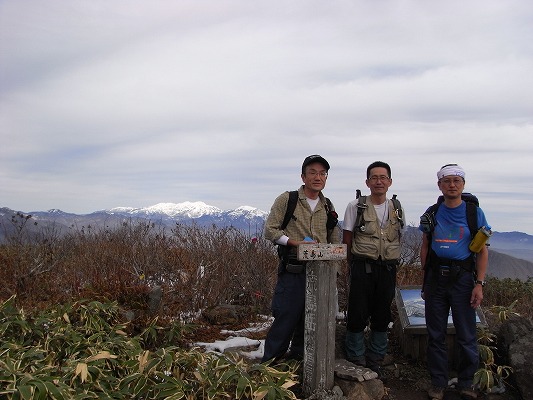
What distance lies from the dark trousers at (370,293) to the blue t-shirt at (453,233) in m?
0.48

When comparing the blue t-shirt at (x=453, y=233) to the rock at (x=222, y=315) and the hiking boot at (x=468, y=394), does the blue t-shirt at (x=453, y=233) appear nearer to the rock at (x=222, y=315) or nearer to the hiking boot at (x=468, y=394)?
the hiking boot at (x=468, y=394)

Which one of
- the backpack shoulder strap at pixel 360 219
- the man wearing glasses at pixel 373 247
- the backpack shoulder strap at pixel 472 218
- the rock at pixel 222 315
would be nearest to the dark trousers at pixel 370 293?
the man wearing glasses at pixel 373 247

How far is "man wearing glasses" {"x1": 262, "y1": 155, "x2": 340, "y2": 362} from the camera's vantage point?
13.8 ft

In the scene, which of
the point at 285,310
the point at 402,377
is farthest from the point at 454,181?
the point at 402,377

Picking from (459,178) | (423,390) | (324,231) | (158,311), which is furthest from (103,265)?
(459,178)

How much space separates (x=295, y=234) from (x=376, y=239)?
76cm

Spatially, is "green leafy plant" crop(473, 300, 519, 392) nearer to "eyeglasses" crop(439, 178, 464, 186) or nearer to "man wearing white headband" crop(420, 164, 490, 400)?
"man wearing white headband" crop(420, 164, 490, 400)

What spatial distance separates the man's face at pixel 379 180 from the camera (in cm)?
443

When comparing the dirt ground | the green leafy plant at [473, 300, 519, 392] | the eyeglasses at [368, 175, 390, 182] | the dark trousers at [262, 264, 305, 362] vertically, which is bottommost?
the dirt ground

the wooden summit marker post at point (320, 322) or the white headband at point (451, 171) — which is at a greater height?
the white headband at point (451, 171)

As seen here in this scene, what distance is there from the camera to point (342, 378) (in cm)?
438

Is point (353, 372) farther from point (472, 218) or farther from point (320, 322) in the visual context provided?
point (472, 218)

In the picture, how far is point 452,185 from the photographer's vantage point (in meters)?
4.23

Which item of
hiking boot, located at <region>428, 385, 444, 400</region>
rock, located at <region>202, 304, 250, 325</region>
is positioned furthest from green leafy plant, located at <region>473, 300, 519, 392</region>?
rock, located at <region>202, 304, 250, 325</region>
